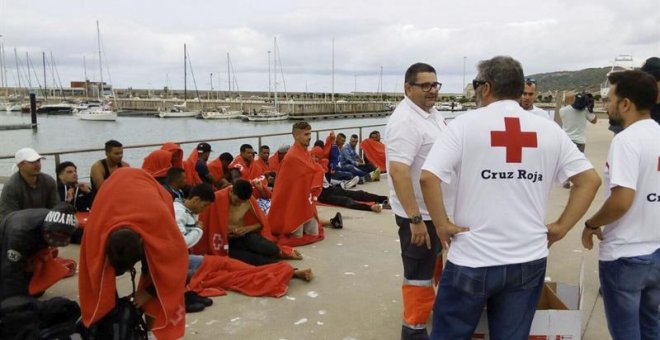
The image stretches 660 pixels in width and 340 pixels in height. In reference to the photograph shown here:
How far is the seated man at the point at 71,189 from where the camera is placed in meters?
5.92

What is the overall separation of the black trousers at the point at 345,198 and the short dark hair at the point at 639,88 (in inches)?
205

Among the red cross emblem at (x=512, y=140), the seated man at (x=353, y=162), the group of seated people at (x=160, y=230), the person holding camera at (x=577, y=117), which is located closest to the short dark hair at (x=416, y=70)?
the red cross emblem at (x=512, y=140)

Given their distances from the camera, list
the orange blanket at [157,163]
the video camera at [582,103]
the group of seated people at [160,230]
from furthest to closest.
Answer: the video camera at [582,103] → the orange blanket at [157,163] → the group of seated people at [160,230]

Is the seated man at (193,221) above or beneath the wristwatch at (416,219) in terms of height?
beneath

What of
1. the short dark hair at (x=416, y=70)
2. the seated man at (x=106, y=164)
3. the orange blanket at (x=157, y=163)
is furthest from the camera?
the orange blanket at (x=157, y=163)

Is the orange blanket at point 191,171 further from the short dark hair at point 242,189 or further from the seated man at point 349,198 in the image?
the short dark hair at point 242,189

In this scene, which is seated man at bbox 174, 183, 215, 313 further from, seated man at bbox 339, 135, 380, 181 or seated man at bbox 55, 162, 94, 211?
seated man at bbox 339, 135, 380, 181

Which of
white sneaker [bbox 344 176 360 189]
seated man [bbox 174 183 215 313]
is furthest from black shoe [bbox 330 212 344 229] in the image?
white sneaker [bbox 344 176 360 189]

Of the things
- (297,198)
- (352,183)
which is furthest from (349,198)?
(297,198)

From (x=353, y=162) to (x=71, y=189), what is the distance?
19.0ft

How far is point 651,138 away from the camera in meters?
2.40

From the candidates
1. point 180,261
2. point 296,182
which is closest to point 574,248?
point 296,182

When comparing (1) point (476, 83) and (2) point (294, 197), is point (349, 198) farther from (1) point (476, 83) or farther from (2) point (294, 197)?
(1) point (476, 83)

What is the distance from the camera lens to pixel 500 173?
82.9 inches
